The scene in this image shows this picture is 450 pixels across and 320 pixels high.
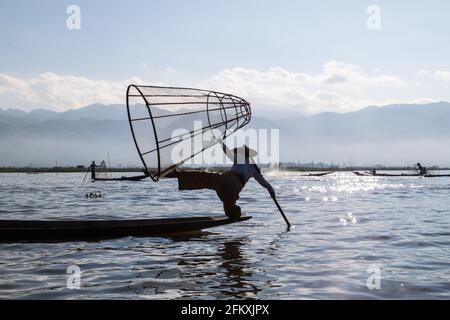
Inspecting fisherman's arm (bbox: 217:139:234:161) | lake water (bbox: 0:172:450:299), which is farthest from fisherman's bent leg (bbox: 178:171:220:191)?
lake water (bbox: 0:172:450:299)

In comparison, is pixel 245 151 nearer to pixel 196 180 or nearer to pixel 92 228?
pixel 196 180

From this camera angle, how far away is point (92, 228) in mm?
12758

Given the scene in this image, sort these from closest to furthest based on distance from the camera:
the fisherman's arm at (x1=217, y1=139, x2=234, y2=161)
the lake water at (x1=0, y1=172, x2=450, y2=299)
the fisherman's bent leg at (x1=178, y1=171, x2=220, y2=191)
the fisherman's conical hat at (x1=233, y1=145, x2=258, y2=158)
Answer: the lake water at (x1=0, y1=172, x2=450, y2=299) → the fisherman's bent leg at (x1=178, y1=171, x2=220, y2=191) → the fisherman's arm at (x1=217, y1=139, x2=234, y2=161) → the fisherman's conical hat at (x1=233, y1=145, x2=258, y2=158)

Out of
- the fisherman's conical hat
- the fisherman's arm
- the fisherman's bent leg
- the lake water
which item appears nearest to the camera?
the lake water

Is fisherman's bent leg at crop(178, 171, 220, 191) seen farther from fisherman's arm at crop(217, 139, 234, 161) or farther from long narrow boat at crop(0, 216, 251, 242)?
long narrow boat at crop(0, 216, 251, 242)

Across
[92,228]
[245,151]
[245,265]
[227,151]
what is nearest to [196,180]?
[227,151]

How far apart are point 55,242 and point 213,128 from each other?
5.15 m

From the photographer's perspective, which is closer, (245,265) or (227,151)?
(245,265)

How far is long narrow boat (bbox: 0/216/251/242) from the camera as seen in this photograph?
12.4 meters

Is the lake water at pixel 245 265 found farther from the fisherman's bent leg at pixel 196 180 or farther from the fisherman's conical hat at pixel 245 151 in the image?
the fisherman's conical hat at pixel 245 151

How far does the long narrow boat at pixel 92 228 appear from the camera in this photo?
12.4 meters

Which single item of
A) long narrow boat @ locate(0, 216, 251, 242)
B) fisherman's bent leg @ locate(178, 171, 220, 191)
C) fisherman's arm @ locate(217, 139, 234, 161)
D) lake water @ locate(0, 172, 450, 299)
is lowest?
lake water @ locate(0, 172, 450, 299)

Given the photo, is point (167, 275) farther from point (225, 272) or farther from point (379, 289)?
point (379, 289)

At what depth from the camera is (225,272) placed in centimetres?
942
